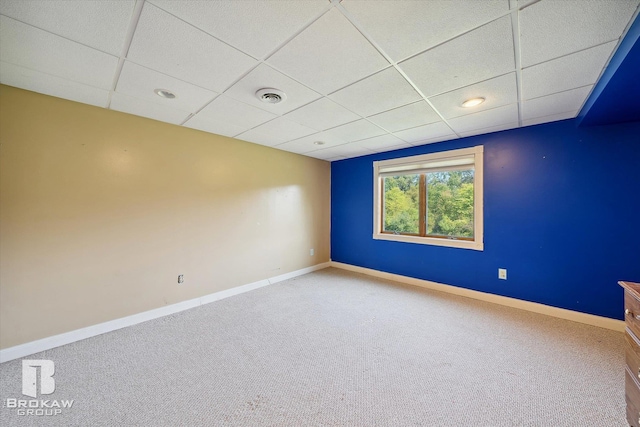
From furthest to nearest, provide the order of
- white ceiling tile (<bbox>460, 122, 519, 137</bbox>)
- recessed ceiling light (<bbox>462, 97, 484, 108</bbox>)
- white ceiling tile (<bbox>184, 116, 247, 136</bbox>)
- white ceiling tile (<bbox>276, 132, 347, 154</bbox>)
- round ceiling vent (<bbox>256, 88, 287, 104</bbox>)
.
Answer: white ceiling tile (<bbox>276, 132, 347, 154</bbox>), white ceiling tile (<bbox>460, 122, 519, 137</bbox>), white ceiling tile (<bbox>184, 116, 247, 136</bbox>), recessed ceiling light (<bbox>462, 97, 484, 108</bbox>), round ceiling vent (<bbox>256, 88, 287, 104</bbox>)

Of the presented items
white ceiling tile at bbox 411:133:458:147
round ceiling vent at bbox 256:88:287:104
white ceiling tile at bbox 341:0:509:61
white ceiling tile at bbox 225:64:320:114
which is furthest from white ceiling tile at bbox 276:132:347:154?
white ceiling tile at bbox 341:0:509:61

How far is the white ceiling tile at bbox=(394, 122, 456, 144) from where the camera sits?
2896mm

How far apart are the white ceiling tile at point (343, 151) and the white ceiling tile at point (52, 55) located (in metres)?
2.80

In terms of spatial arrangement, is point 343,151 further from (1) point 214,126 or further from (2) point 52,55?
(2) point 52,55

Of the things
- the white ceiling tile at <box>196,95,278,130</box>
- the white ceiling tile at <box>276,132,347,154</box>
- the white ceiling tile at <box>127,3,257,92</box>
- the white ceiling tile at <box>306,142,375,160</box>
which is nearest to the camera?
the white ceiling tile at <box>127,3,257,92</box>

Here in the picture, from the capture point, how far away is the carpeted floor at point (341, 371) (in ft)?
4.70

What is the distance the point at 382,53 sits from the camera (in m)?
1.55

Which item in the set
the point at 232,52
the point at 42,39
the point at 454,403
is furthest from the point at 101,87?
the point at 454,403

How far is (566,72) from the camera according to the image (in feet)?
5.71

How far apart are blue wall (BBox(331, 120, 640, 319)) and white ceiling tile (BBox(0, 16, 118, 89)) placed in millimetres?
3835

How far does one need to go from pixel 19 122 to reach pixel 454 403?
157 inches

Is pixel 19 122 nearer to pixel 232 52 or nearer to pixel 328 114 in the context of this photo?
pixel 232 52

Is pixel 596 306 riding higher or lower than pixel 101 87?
lower

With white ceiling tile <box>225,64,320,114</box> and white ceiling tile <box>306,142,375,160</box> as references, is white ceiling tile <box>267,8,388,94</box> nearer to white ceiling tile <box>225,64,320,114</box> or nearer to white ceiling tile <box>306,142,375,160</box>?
white ceiling tile <box>225,64,320,114</box>
